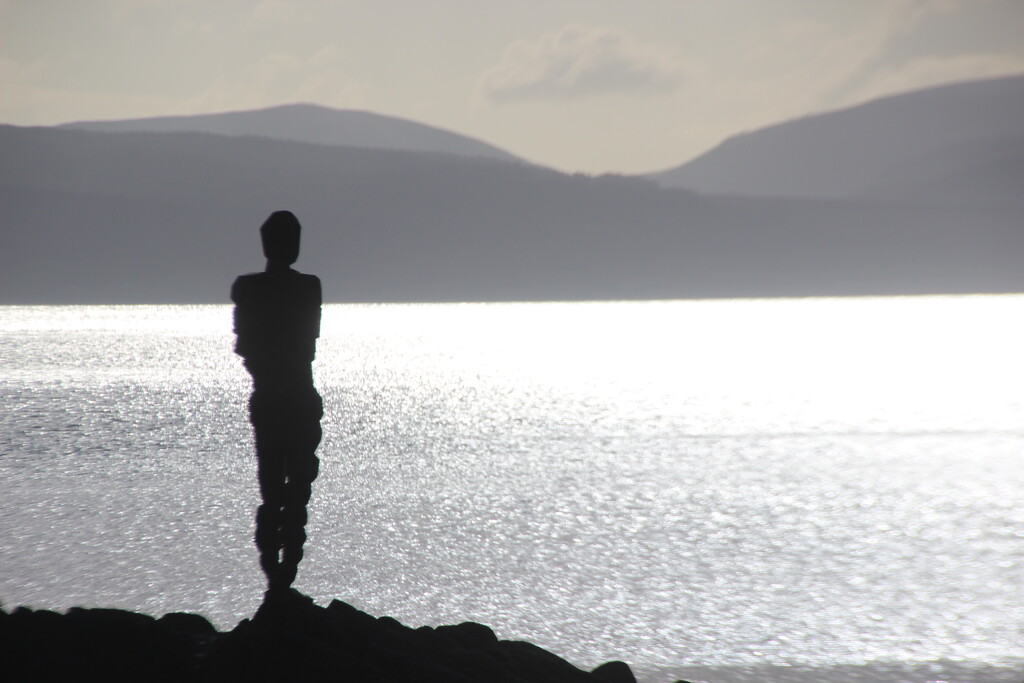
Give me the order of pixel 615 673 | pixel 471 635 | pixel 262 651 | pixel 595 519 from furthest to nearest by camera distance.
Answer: pixel 595 519
pixel 615 673
pixel 471 635
pixel 262 651

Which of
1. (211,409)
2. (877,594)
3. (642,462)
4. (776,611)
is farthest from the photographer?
(211,409)

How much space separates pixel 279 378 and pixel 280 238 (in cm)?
116

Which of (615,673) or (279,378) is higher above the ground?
(279,378)

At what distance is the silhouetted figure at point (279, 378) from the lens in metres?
8.73

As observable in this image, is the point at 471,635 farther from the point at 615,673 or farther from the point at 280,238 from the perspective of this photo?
→ the point at 280,238

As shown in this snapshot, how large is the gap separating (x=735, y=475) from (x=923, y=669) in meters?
20.3

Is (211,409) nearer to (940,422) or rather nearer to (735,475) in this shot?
(735,475)

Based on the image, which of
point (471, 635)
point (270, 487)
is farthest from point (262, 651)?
point (471, 635)

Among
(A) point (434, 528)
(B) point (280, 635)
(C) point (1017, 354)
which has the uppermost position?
(C) point (1017, 354)

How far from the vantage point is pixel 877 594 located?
64.5 feet

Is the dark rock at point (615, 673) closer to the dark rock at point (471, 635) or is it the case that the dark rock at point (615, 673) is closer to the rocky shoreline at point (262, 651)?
the rocky shoreline at point (262, 651)

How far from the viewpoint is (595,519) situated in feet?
89.4

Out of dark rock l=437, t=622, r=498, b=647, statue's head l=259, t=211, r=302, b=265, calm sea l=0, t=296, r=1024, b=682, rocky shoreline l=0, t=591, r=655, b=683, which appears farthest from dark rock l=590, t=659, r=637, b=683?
statue's head l=259, t=211, r=302, b=265

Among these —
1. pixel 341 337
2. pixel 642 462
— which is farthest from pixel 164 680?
pixel 341 337
